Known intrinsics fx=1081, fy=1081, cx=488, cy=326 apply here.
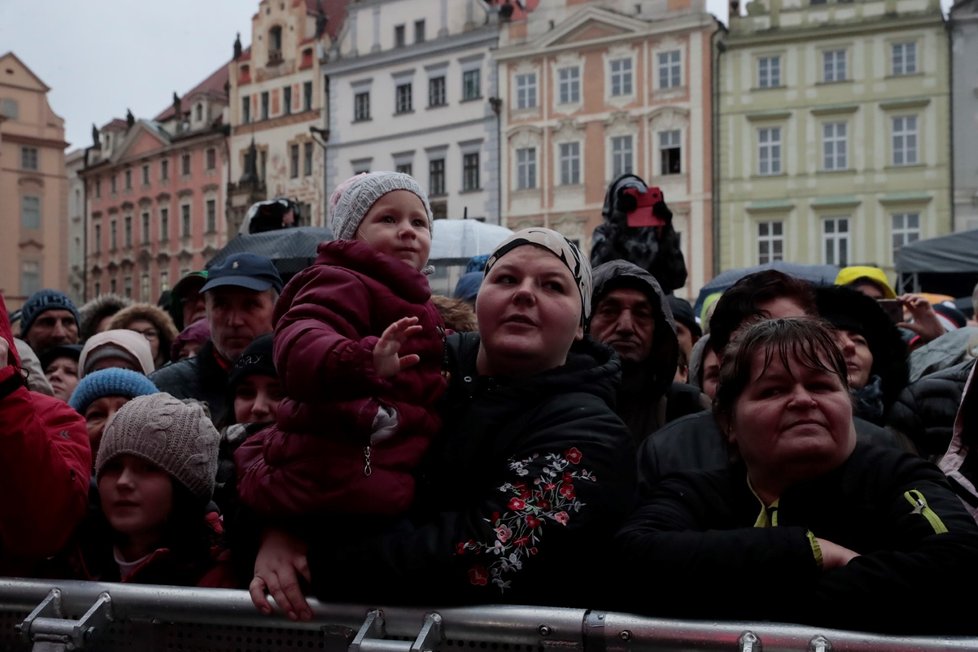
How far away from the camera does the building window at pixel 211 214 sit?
4861cm

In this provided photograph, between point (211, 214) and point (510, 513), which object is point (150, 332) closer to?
point (510, 513)

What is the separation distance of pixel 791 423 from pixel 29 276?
177 feet

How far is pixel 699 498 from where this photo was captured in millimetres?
2262

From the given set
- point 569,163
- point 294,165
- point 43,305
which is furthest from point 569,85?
point 43,305

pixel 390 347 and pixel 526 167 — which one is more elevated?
pixel 526 167

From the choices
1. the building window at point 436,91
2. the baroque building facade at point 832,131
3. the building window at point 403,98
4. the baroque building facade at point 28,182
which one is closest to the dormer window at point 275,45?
the building window at point 403,98

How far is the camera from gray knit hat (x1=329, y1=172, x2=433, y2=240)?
8.94 ft

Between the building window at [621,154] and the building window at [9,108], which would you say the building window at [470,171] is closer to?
the building window at [621,154]

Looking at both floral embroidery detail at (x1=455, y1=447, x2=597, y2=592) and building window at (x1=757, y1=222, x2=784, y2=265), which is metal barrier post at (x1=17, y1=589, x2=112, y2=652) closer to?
floral embroidery detail at (x1=455, y1=447, x2=597, y2=592)

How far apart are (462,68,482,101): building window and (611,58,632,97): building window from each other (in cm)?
508

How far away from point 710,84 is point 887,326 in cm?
3257

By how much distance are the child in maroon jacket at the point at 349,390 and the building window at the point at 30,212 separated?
53464mm

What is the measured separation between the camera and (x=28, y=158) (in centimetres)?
5100

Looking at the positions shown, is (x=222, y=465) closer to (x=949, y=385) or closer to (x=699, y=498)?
(x=699, y=498)
